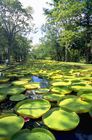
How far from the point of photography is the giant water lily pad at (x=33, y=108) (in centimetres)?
289

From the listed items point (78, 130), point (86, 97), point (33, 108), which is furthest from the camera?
point (86, 97)

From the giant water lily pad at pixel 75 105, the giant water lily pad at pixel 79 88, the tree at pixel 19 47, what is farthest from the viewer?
the tree at pixel 19 47

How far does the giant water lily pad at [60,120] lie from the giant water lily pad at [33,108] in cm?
17

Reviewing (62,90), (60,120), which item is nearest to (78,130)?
(60,120)

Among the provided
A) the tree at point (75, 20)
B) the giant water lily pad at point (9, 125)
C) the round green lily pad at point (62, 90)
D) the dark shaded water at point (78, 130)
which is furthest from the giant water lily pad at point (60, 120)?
the tree at point (75, 20)

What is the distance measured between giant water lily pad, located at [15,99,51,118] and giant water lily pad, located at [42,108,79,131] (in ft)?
0.56

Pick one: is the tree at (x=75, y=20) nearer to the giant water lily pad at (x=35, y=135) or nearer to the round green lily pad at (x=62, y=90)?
the round green lily pad at (x=62, y=90)

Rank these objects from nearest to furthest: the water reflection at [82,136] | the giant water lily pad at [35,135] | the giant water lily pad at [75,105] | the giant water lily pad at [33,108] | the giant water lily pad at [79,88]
A: the giant water lily pad at [35,135] < the water reflection at [82,136] < the giant water lily pad at [33,108] < the giant water lily pad at [75,105] < the giant water lily pad at [79,88]

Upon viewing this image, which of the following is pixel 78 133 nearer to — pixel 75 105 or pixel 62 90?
pixel 75 105

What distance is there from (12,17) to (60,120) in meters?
25.5

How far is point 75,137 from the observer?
2.41m

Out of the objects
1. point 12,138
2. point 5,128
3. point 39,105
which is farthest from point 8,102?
point 12,138

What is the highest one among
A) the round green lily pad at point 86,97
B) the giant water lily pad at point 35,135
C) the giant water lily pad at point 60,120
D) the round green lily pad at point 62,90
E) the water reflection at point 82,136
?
the round green lily pad at point 86,97

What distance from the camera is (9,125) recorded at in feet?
7.91
